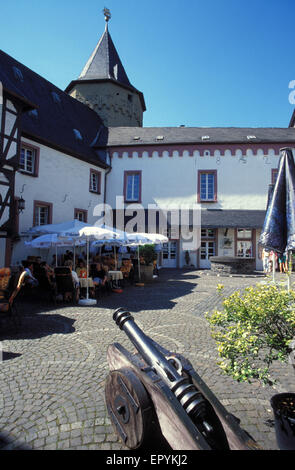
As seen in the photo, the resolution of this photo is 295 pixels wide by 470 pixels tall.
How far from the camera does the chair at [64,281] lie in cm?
820

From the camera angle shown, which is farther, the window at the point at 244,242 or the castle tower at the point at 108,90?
the castle tower at the point at 108,90

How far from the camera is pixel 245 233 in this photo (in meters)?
19.8

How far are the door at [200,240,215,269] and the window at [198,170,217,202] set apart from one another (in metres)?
3.11

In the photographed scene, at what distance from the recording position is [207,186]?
68.0 feet

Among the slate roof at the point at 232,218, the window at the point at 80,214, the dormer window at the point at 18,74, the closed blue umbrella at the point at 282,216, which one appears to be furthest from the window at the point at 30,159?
the closed blue umbrella at the point at 282,216

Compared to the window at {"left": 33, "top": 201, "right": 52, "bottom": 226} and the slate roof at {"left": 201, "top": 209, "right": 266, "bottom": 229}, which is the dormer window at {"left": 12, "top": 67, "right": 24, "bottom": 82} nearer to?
the window at {"left": 33, "top": 201, "right": 52, "bottom": 226}

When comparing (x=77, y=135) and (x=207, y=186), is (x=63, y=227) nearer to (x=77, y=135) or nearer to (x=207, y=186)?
(x=77, y=135)

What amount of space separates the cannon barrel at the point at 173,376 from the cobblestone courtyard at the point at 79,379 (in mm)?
852

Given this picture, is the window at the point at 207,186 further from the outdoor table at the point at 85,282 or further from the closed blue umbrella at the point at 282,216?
the closed blue umbrella at the point at 282,216

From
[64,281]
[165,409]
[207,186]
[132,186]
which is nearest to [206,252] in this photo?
[207,186]

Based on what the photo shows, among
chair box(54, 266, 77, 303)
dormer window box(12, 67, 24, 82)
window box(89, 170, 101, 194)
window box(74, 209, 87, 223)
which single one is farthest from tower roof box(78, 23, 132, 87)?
chair box(54, 266, 77, 303)

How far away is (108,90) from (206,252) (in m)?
16.7

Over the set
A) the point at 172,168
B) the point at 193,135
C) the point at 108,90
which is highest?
the point at 108,90
